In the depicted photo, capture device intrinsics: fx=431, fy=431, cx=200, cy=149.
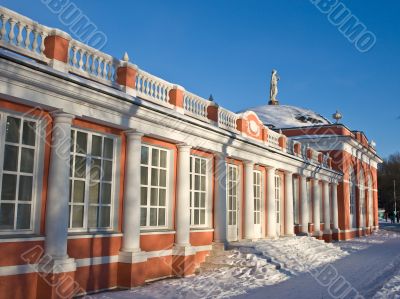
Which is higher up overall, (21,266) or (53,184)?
(53,184)

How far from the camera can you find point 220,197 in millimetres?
12469

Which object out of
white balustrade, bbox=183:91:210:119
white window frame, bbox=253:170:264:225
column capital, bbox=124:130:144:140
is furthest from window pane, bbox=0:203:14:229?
white window frame, bbox=253:170:264:225

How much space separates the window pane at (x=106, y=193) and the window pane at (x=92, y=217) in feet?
0.92

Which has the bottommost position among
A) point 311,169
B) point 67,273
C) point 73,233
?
point 67,273

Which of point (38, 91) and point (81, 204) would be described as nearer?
point (38, 91)

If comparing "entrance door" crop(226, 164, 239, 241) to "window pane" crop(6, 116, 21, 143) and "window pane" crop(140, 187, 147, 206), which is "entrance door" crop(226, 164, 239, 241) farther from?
"window pane" crop(6, 116, 21, 143)

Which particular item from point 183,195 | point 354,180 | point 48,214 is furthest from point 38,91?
point 354,180

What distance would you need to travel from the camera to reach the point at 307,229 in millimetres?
19281

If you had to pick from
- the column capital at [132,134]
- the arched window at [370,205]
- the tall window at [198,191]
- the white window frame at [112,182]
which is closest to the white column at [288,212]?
the tall window at [198,191]

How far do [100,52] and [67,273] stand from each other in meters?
4.27

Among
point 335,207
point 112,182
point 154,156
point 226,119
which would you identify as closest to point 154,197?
point 154,156

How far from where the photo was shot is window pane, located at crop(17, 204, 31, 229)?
7102 mm

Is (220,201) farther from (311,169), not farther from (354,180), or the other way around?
(354,180)

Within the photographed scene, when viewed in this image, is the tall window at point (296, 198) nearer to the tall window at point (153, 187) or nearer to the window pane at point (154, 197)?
the tall window at point (153, 187)
